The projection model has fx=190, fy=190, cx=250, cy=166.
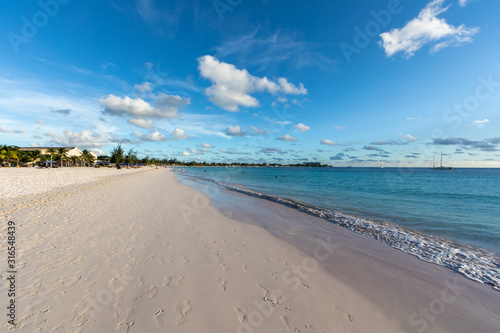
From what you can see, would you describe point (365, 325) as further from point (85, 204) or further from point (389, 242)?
point (85, 204)

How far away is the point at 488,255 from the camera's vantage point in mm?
7719

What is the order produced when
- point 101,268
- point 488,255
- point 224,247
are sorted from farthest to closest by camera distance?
point 488,255 < point 224,247 < point 101,268

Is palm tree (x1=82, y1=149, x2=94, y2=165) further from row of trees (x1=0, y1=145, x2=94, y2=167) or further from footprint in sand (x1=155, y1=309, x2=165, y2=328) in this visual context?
footprint in sand (x1=155, y1=309, x2=165, y2=328)

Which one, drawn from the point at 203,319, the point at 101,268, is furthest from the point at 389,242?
the point at 101,268

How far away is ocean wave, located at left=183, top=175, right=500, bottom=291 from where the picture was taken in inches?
249

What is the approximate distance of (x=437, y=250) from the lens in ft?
26.3

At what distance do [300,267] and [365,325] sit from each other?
2.36 metres

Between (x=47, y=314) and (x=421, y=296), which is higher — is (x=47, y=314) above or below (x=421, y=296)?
above

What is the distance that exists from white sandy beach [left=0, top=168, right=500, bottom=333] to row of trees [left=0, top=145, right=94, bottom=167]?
306 ft

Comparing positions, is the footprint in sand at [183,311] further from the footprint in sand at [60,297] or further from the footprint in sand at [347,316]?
the footprint in sand at [347,316]

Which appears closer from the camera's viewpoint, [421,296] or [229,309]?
[229,309]

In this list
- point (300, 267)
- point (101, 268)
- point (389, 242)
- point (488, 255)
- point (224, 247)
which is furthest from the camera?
point (389, 242)

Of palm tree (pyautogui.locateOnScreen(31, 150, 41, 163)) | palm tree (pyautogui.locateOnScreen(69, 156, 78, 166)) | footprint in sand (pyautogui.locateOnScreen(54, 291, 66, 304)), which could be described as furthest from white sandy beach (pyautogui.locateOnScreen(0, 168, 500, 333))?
palm tree (pyautogui.locateOnScreen(31, 150, 41, 163))

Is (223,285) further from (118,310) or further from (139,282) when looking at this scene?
(118,310)
